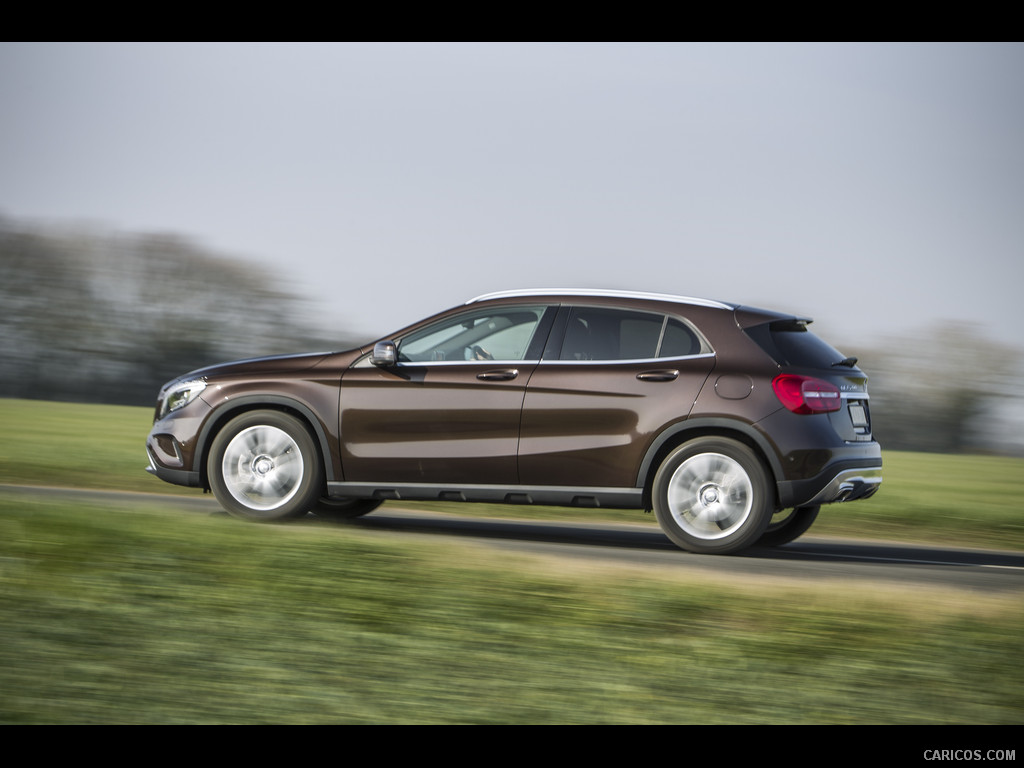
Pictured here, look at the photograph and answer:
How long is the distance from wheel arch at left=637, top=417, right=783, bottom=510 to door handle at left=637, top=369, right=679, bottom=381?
331 mm

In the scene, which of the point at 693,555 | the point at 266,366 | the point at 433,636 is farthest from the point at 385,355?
the point at 433,636

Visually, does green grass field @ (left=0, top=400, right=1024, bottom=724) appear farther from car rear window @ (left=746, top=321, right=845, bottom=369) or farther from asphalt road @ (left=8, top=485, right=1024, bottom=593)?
car rear window @ (left=746, top=321, right=845, bottom=369)

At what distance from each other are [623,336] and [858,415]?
1.77 metres

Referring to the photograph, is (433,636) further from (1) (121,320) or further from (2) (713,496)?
(1) (121,320)

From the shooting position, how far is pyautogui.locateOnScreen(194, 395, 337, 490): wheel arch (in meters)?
8.55

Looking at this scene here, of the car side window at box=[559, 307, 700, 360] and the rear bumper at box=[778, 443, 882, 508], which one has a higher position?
the car side window at box=[559, 307, 700, 360]

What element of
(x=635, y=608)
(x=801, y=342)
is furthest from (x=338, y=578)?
(x=801, y=342)

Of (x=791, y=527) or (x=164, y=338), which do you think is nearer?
(x=791, y=527)

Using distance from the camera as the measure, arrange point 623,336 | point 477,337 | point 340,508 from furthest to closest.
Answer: point 340,508, point 477,337, point 623,336

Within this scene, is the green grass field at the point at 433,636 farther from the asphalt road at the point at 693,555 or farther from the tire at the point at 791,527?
the tire at the point at 791,527

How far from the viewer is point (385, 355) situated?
831 cm

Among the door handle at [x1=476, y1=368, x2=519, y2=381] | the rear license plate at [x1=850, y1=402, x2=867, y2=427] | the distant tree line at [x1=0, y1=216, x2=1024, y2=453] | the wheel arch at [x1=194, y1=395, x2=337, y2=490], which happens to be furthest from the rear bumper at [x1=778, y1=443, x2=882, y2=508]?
the distant tree line at [x1=0, y1=216, x2=1024, y2=453]

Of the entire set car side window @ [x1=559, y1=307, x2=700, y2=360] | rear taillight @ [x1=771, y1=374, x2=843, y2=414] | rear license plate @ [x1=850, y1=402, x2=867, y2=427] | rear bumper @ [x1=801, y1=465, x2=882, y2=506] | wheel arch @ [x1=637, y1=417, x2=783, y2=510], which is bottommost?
rear bumper @ [x1=801, y1=465, x2=882, y2=506]
